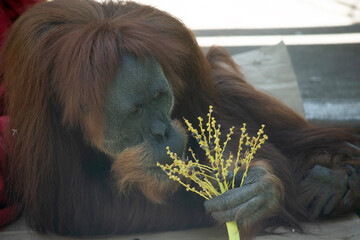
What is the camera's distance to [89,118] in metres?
2.21

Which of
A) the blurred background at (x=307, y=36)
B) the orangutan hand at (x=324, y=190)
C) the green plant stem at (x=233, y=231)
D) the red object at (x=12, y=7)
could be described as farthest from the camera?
the blurred background at (x=307, y=36)

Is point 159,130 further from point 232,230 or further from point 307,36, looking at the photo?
point 307,36

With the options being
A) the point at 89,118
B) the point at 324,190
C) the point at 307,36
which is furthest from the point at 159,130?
the point at 307,36

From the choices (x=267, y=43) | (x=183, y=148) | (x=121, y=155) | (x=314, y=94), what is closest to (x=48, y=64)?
(x=121, y=155)

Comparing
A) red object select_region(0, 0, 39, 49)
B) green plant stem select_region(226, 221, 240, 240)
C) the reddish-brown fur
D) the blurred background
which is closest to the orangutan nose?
the reddish-brown fur

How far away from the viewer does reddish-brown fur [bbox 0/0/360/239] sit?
7.13 feet

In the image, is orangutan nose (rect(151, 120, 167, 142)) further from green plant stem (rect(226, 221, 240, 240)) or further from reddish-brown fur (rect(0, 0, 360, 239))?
green plant stem (rect(226, 221, 240, 240))

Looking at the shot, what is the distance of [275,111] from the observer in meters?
2.86

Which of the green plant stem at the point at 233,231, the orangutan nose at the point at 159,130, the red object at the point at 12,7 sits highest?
the red object at the point at 12,7

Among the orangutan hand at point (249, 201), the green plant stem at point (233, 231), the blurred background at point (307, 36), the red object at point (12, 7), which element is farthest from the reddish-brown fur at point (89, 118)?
the blurred background at point (307, 36)

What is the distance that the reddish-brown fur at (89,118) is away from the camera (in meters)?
2.17

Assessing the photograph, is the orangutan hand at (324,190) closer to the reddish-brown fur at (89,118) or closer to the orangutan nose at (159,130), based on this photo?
the reddish-brown fur at (89,118)

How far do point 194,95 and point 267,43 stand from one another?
192 cm

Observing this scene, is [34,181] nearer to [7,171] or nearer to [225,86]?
[7,171]
